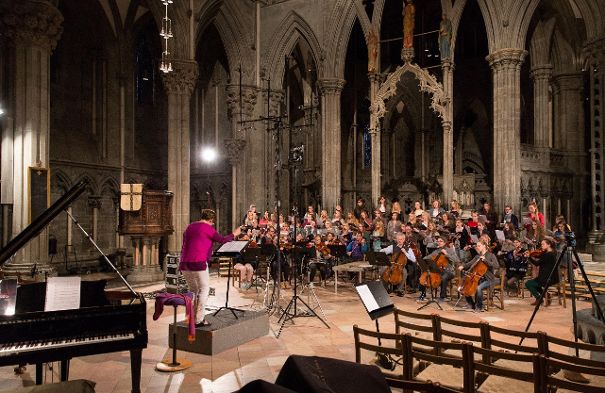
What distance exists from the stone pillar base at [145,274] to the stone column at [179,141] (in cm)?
179

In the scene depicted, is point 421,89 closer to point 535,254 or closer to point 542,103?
point 542,103

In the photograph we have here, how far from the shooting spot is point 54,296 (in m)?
4.57

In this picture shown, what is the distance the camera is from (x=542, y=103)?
59.9ft

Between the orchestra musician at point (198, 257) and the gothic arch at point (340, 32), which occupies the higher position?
the gothic arch at point (340, 32)

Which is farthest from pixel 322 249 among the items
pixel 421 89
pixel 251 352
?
pixel 421 89

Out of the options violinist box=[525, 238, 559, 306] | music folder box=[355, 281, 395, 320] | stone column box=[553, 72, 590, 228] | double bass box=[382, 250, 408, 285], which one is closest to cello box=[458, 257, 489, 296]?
violinist box=[525, 238, 559, 306]

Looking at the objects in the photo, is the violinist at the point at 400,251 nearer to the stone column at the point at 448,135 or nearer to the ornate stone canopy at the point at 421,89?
the stone column at the point at 448,135

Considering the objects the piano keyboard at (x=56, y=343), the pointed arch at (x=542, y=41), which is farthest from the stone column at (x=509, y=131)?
the piano keyboard at (x=56, y=343)

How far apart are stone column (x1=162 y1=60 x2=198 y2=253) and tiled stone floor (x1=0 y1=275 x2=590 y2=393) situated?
17.5 feet

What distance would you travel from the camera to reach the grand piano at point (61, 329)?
4.05 m

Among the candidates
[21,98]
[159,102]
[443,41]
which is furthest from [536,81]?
[21,98]

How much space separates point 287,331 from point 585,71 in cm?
1702

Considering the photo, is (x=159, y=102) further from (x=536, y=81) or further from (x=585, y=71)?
(x=585, y=71)

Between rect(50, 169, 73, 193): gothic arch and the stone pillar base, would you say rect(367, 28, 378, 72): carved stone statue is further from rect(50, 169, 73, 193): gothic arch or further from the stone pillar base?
rect(50, 169, 73, 193): gothic arch
